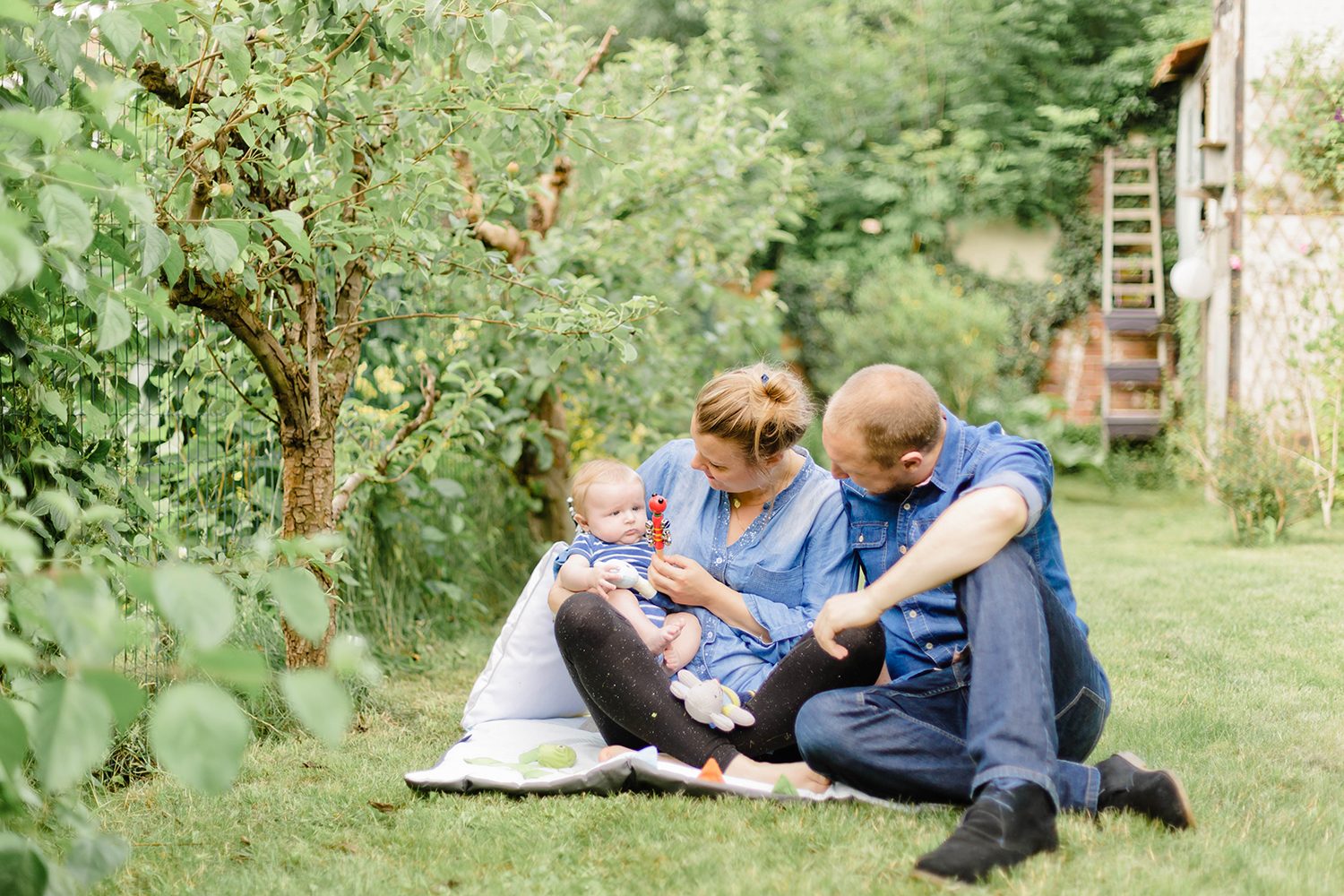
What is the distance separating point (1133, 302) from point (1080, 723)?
951 cm

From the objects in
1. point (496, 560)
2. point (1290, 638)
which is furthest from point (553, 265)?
point (1290, 638)

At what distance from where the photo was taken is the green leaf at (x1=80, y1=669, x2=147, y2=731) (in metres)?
1.06

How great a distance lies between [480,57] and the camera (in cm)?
224

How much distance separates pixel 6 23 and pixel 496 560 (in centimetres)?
332

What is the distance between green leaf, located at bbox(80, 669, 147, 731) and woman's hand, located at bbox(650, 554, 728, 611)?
157cm

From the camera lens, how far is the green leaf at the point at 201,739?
3.05 ft

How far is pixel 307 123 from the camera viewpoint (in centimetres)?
269

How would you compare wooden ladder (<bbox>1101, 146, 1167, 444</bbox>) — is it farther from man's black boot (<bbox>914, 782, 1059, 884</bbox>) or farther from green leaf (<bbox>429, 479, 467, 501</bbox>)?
man's black boot (<bbox>914, 782, 1059, 884</bbox>)

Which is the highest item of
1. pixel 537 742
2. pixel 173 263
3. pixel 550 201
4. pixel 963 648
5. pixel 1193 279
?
pixel 1193 279

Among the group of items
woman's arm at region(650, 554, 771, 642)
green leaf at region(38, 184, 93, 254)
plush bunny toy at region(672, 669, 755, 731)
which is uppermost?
green leaf at region(38, 184, 93, 254)

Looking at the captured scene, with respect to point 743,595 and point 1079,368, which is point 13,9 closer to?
point 743,595

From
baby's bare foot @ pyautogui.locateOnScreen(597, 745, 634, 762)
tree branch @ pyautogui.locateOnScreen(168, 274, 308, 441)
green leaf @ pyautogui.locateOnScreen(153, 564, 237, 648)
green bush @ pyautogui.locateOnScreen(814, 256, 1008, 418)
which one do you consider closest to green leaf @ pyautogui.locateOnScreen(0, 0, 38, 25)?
green leaf @ pyautogui.locateOnScreen(153, 564, 237, 648)

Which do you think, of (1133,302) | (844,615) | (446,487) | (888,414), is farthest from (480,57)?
(1133,302)

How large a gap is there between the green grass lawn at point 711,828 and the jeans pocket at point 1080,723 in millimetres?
193
